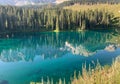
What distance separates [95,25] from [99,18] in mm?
6517

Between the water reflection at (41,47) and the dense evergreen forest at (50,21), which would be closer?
the water reflection at (41,47)

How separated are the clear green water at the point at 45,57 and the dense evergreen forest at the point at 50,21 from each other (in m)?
26.7

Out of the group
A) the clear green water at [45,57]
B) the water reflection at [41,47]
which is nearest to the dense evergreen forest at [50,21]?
the water reflection at [41,47]

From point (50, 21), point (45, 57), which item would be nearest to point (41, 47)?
point (45, 57)

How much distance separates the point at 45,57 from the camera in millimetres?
87250

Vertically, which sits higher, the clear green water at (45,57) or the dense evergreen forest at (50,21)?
the dense evergreen forest at (50,21)

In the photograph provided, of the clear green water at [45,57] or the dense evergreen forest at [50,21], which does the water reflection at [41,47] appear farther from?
the dense evergreen forest at [50,21]

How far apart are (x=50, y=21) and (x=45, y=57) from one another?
7412 cm

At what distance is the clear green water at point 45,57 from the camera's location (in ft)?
216

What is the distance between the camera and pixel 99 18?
171125 millimetres

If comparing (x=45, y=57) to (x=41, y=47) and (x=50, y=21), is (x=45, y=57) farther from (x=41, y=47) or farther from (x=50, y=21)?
(x=50, y=21)

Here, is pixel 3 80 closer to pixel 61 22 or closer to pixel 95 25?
pixel 61 22

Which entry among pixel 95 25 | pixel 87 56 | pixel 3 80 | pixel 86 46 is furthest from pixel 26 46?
pixel 95 25

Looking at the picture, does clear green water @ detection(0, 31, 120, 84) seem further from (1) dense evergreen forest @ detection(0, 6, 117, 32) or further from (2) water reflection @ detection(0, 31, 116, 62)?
(1) dense evergreen forest @ detection(0, 6, 117, 32)
